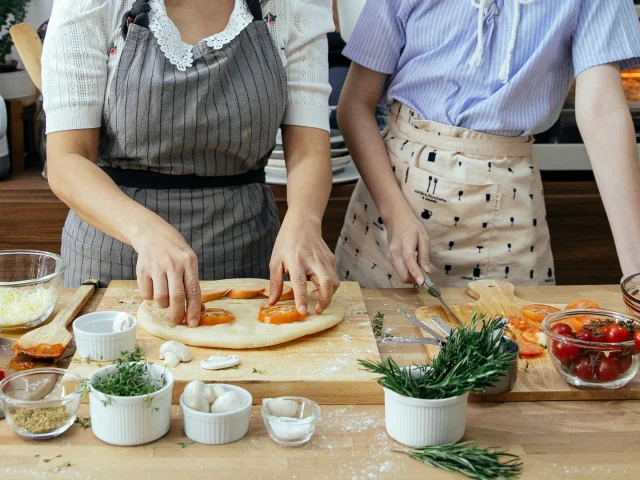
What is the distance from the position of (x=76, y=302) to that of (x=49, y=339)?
0.59ft

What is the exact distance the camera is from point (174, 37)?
1584 millimetres

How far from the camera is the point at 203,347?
4.27 ft

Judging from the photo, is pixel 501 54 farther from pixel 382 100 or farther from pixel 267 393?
pixel 267 393

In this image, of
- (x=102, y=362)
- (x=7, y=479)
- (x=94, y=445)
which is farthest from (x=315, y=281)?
(x=7, y=479)

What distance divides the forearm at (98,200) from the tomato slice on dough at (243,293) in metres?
0.22

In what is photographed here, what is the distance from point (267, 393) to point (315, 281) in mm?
282

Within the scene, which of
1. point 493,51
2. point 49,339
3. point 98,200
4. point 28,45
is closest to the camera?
point 49,339

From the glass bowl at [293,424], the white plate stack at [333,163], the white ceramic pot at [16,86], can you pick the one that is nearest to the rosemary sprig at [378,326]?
the glass bowl at [293,424]

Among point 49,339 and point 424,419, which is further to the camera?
point 49,339

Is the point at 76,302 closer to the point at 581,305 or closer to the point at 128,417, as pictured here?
the point at 128,417

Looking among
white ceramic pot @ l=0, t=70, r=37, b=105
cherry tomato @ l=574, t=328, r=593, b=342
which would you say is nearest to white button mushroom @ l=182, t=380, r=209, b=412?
cherry tomato @ l=574, t=328, r=593, b=342

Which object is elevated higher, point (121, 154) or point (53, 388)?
point (121, 154)

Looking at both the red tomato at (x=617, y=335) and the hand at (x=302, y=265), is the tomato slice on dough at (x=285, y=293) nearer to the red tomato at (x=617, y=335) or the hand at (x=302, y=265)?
the hand at (x=302, y=265)

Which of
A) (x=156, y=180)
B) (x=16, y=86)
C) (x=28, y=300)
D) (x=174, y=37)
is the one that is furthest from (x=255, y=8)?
(x=16, y=86)
